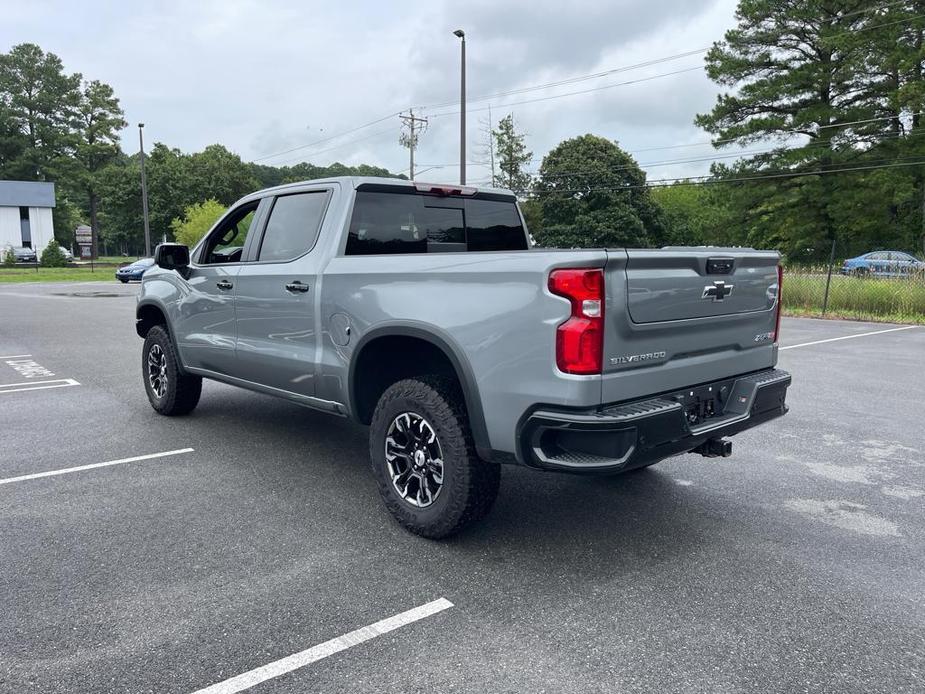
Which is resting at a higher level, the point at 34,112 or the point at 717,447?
the point at 34,112

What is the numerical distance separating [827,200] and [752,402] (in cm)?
3584

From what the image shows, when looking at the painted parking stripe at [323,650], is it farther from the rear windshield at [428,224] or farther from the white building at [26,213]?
the white building at [26,213]

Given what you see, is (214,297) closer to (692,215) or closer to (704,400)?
Answer: (704,400)

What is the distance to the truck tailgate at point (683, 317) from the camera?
9.74ft

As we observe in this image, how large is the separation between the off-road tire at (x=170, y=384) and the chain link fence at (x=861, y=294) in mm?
16457

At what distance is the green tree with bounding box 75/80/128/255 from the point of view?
75375mm

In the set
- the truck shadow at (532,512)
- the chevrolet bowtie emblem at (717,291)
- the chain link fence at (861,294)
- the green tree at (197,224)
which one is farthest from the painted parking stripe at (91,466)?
the green tree at (197,224)

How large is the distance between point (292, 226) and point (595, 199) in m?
43.3

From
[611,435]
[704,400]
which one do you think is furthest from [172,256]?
[704,400]

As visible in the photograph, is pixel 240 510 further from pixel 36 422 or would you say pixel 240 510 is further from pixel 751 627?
pixel 36 422

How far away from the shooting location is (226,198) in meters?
78.6

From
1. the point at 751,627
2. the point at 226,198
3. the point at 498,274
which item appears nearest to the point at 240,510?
the point at 498,274

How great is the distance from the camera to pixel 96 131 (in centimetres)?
7612

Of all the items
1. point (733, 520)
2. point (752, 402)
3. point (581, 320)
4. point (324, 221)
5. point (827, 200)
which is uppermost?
point (827, 200)
